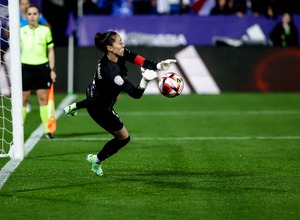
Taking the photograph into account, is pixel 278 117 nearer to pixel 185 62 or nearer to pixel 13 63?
pixel 185 62

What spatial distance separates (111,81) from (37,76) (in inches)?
182

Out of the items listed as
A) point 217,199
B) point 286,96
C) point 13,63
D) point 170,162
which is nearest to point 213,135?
point 170,162

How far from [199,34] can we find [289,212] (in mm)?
14915

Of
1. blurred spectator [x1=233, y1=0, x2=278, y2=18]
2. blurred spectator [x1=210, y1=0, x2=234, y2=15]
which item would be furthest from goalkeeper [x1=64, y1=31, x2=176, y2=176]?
blurred spectator [x1=233, y1=0, x2=278, y2=18]

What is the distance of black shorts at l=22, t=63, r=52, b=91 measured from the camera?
523 inches

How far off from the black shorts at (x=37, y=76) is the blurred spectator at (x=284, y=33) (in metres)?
10.0

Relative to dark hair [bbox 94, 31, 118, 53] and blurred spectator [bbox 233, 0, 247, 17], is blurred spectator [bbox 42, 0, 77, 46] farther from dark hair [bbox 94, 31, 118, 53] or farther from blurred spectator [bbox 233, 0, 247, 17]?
dark hair [bbox 94, 31, 118, 53]

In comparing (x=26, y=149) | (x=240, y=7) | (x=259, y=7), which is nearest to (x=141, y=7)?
(x=240, y=7)

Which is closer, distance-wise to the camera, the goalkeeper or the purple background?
the goalkeeper

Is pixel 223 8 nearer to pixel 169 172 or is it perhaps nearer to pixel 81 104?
pixel 169 172

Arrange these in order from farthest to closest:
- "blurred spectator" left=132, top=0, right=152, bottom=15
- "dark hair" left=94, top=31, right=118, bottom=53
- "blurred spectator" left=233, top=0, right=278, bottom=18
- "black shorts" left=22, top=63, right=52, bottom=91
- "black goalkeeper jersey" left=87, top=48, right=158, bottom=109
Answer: "blurred spectator" left=132, top=0, right=152, bottom=15 → "blurred spectator" left=233, top=0, right=278, bottom=18 → "black shorts" left=22, top=63, right=52, bottom=91 → "dark hair" left=94, top=31, right=118, bottom=53 → "black goalkeeper jersey" left=87, top=48, right=158, bottom=109

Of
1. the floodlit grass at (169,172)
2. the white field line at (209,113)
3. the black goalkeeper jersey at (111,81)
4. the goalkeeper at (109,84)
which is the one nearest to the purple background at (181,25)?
the white field line at (209,113)

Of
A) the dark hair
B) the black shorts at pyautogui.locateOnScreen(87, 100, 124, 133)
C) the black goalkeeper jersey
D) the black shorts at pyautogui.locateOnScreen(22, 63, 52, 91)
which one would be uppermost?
the dark hair

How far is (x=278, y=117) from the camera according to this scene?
16.6 m
